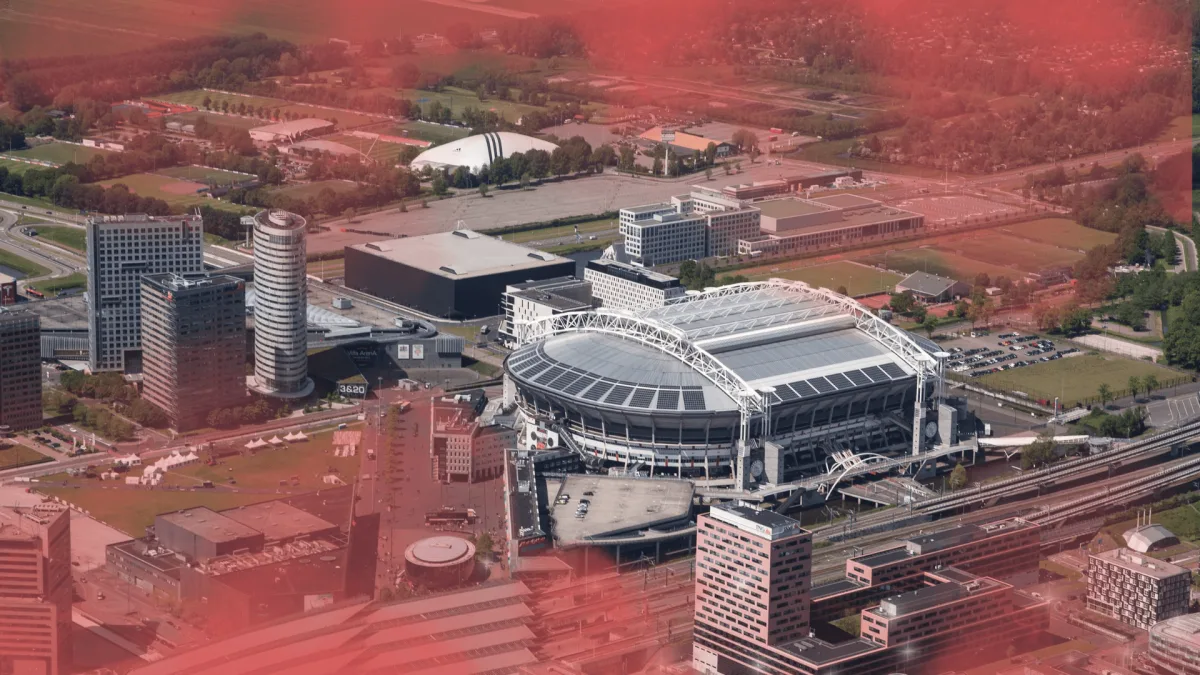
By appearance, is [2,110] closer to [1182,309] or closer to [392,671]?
[1182,309]

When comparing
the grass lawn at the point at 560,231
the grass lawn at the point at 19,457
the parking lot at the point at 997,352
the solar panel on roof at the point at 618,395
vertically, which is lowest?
the grass lawn at the point at 19,457

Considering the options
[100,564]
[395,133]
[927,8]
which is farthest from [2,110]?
[100,564]

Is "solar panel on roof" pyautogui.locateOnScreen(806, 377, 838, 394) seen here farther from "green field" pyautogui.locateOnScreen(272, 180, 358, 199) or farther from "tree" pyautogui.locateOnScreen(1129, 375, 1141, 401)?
"green field" pyautogui.locateOnScreen(272, 180, 358, 199)

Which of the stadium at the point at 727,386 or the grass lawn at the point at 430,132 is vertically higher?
the grass lawn at the point at 430,132

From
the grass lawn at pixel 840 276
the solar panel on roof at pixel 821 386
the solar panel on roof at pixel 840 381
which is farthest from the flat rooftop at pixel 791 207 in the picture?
A: the solar panel on roof at pixel 821 386

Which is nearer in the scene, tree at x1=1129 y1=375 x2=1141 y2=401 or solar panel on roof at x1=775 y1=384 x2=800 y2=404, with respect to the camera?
solar panel on roof at x1=775 y1=384 x2=800 y2=404

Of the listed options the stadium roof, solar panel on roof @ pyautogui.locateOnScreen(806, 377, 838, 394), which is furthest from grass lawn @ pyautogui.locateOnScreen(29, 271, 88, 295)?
solar panel on roof @ pyautogui.locateOnScreen(806, 377, 838, 394)

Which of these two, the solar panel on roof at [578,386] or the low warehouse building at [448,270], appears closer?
the solar panel on roof at [578,386]

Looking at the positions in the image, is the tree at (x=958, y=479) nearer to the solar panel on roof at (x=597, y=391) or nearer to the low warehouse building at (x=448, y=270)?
the solar panel on roof at (x=597, y=391)

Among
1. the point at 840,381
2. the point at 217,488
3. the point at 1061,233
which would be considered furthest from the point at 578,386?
the point at 1061,233
